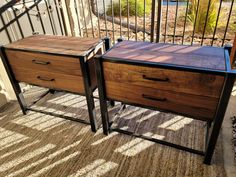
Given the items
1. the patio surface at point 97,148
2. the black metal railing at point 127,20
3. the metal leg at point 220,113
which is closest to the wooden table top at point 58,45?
the black metal railing at point 127,20

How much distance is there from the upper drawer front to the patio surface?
0.55 meters

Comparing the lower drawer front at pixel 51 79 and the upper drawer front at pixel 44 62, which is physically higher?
the upper drawer front at pixel 44 62

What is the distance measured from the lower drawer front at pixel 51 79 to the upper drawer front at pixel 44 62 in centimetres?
4

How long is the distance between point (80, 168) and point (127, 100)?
587 mm

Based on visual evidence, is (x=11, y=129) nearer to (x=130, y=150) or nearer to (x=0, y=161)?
(x=0, y=161)

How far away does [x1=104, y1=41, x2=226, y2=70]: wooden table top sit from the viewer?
3.70 ft

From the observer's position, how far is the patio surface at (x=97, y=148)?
4.50 ft

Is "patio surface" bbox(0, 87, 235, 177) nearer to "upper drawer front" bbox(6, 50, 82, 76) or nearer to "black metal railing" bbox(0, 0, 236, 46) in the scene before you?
"upper drawer front" bbox(6, 50, 82, 76)

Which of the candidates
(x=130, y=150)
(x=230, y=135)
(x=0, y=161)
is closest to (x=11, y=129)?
(x=0, y=161)

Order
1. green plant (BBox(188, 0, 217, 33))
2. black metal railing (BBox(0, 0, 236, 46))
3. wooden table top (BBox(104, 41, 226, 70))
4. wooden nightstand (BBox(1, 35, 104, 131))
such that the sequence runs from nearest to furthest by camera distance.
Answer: wooden table top (BBox(104, 41, 226, 70))
wooden nightstand (BBox(1, 35, 104, 131))
black metal railing (BBox(0, 0, 236, 46))
green plant (BBox(188, 0, 217, 33))

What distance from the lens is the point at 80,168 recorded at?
1.40 m

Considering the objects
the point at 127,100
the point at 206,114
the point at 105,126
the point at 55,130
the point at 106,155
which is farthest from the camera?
the point at 55,130

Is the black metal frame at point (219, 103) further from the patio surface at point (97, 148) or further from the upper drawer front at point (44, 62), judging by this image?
the upper drawer front at point (44, 62)

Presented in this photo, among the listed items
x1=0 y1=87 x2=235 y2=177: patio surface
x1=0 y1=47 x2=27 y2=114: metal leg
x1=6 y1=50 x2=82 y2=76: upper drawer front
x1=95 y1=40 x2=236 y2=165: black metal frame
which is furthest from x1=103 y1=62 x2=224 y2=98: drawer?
x1=0 y1=47 x2=27 y2=114: metal leg
